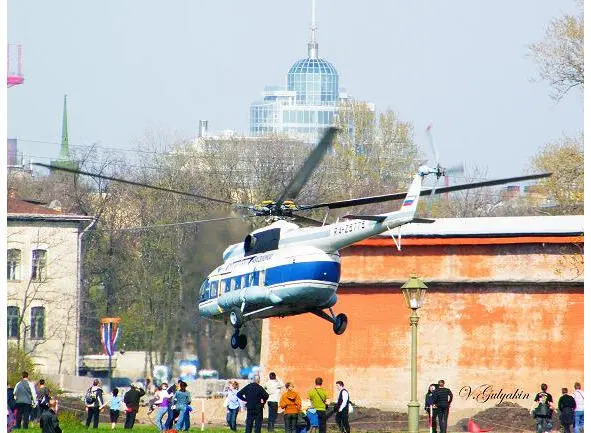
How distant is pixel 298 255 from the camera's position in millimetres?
41188

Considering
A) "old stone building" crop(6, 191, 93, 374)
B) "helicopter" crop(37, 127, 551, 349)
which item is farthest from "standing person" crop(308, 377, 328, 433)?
"old stone building" crop(6, 191, 93, 374)

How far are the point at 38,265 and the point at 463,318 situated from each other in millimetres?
32546

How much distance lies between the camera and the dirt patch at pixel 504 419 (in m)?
52.7

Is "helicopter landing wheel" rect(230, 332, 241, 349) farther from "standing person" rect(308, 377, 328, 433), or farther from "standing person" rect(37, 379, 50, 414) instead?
"standing person" rect(37, 379, 50, 414)

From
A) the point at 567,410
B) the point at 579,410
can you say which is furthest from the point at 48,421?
the point at 579,410

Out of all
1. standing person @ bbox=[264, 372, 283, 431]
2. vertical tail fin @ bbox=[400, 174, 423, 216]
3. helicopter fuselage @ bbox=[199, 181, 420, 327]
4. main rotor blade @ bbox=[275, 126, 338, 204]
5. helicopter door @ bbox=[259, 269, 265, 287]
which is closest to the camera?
main rotor blade @ bbox=[275, 126, 338, 204]

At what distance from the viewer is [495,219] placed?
57.8 m

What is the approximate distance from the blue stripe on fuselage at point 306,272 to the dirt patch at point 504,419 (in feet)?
42.5

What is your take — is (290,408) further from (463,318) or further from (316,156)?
(463,318)

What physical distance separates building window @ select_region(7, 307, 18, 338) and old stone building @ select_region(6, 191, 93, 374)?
3cm

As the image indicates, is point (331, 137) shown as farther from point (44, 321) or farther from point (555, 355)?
point (44, 321)

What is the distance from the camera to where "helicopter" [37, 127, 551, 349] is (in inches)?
1597

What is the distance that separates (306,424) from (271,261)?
447 centimetres

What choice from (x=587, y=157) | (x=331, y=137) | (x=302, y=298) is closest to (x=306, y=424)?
(x=302, y=298)
